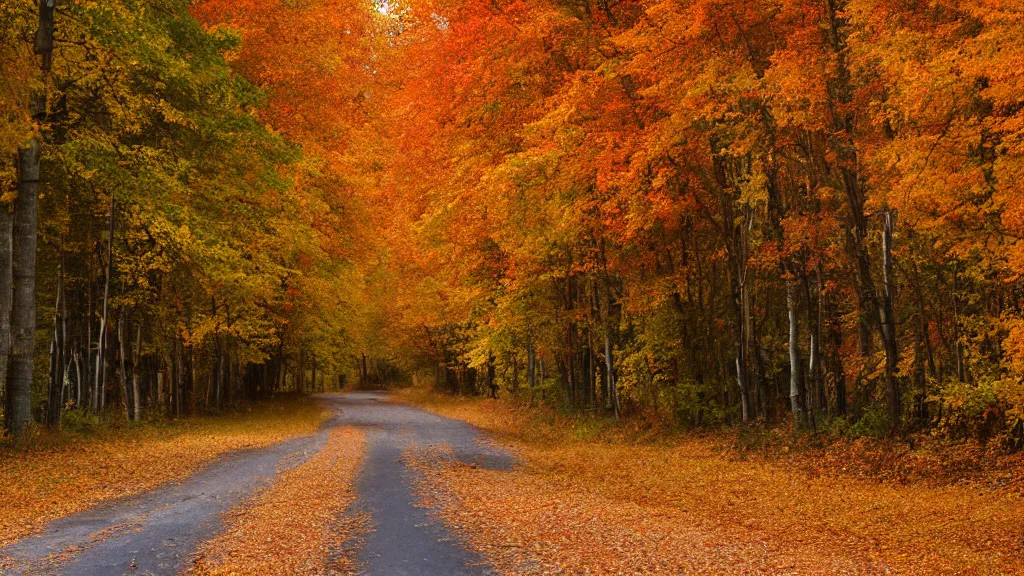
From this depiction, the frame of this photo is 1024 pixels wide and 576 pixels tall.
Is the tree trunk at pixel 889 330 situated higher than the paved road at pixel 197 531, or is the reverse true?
the tree trunk at pixel 889 330

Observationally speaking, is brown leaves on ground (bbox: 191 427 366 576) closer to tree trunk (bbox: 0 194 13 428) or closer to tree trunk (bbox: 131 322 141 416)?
tree trunk (bbox: 0 194 13 428)

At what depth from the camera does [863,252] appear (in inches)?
563

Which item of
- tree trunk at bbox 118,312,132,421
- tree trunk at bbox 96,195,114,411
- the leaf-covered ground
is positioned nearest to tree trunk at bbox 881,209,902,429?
the leaf-covered ground

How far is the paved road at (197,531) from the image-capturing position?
720 centimetres

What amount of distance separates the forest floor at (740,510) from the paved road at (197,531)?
0.49 metres

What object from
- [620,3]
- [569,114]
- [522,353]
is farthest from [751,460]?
[522,353]

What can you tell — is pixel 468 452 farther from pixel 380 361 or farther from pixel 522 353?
pixel 380 361

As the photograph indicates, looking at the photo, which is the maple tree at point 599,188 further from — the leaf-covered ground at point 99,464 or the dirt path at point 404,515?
the dirt path at point 404,515

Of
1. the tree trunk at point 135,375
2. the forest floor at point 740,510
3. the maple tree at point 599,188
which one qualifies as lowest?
the forest floor at point 740,510

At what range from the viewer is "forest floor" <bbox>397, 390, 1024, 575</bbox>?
7562mm

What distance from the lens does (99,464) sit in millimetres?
13727

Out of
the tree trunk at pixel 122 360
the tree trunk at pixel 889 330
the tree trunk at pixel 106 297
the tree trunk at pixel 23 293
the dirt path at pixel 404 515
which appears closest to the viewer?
the dirt path at pixel 404 515

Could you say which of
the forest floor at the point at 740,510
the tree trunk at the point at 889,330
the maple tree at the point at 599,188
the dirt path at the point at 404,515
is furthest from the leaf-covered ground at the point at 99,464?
the tree trunk at the point at 889,330

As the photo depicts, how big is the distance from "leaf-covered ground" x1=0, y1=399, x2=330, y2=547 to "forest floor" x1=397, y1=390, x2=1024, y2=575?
4.85m
